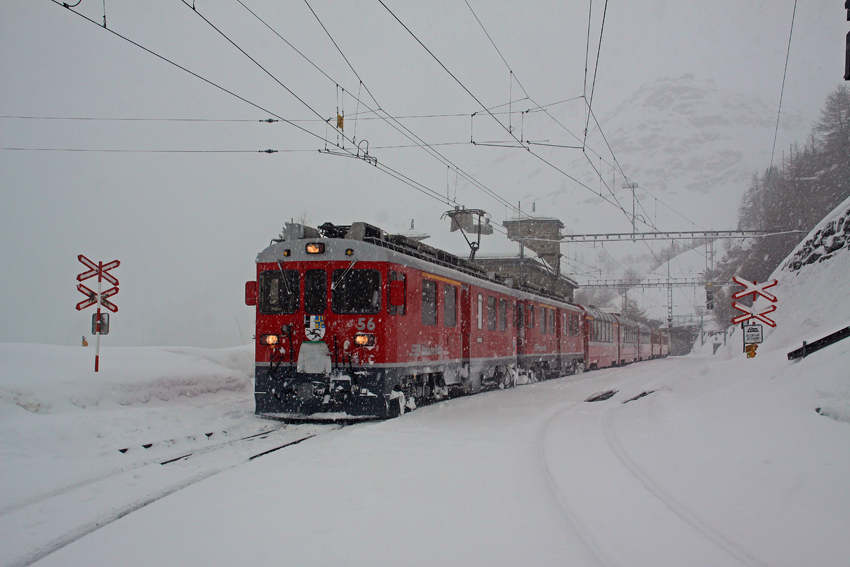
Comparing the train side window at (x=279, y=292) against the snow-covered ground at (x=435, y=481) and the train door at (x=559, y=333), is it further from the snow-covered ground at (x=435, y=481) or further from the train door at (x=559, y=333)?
the train door at (x=559, y=333)

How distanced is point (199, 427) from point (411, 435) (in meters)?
3.06

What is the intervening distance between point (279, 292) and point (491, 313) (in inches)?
256

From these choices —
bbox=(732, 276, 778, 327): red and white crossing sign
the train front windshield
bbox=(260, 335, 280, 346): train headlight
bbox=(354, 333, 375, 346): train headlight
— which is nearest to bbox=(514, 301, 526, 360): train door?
bbox=(732, 276, 778, 327): red and white crossing sign

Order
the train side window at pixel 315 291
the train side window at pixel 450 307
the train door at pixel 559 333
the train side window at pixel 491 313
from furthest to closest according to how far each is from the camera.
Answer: the train door at pixel 559 333 → the train side window at pixel 491 313 → the train side window at pixel 450 307 → the train side window at pixel 315 291

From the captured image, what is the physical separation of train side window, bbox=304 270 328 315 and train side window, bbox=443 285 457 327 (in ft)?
9.71

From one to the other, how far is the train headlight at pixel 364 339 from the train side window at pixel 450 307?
9.14ft

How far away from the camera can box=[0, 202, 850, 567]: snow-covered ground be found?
4.30 meters

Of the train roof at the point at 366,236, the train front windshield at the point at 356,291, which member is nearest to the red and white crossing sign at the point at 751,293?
the train roof at the point at 366,236

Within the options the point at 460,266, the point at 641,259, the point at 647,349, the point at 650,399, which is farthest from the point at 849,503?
the point at 641,259

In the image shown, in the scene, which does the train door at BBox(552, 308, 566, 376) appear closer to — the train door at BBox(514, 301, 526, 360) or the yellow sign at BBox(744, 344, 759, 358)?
the train door at BBox(514, 301, 526, 360)

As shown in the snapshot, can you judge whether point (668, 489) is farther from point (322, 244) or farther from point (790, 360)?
point (322, 244)

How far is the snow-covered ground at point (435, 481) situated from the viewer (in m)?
4.30

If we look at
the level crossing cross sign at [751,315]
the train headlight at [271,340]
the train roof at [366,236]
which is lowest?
the train headlight at [271,340]

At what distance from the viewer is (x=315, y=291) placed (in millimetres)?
10969
